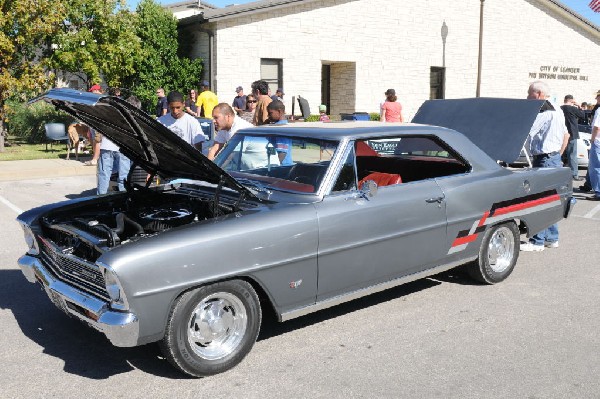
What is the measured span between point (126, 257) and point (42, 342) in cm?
141

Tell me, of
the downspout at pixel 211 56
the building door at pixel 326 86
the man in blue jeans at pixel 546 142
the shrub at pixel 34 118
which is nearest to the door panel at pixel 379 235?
the man in blue jeans at pixel 546 142

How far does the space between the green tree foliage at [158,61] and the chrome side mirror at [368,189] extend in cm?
1442

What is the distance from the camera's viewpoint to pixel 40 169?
13008 mm

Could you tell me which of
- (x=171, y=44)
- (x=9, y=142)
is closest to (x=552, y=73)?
(x=171, y=44)

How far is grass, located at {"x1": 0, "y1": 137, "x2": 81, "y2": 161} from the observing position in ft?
50.1

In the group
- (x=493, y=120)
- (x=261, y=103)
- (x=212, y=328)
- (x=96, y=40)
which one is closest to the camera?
(x=212, y=328)

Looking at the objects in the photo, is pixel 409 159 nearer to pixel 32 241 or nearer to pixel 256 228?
pixel 256 228

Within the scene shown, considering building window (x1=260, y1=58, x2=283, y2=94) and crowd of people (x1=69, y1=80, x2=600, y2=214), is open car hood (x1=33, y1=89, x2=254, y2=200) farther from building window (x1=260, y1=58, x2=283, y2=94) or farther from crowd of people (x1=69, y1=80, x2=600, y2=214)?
building window (x1=260, y1=58, x2=283, y2=94)

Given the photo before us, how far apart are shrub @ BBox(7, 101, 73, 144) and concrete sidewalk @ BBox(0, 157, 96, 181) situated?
16.0ft

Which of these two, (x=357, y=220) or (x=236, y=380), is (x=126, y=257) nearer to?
(x=236, y=380)

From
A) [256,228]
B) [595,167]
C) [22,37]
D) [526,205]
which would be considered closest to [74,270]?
[256,228]

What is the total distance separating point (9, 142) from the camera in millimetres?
18859

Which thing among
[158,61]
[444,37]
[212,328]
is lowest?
[212,328]

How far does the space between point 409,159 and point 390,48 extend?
1629cm
